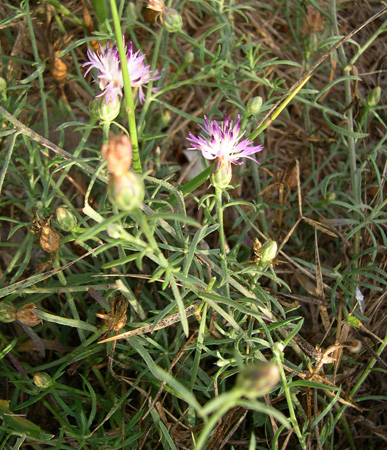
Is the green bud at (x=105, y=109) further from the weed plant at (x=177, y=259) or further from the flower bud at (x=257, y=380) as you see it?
the flower bud at (x=257, y=380)

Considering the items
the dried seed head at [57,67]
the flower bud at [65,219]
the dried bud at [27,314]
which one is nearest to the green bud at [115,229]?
the flower bud at [65,219]

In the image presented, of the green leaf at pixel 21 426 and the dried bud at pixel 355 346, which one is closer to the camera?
the green leaf at pixel 21 426

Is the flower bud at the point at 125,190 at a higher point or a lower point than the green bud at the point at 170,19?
lower

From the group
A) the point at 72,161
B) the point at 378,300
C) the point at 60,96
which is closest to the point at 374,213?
the point at 378,300

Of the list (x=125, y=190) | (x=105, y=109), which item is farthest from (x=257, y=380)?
(x=105, y=109)

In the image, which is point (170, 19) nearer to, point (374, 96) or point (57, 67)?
point (57, 67)

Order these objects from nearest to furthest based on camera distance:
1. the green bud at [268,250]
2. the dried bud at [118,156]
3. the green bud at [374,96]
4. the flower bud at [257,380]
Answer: the flower bud at [257,380] < the dried bud at [118,156] < the green bud at [268,250] < the green bud at [374,96]

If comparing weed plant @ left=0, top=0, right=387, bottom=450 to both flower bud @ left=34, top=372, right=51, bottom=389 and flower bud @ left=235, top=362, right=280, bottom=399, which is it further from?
flower bud @ left=235, top=362, right=280, bottom=399

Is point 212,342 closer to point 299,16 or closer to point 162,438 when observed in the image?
point 162,438
